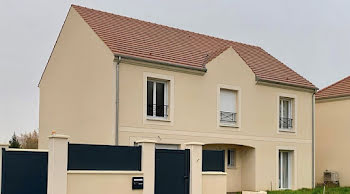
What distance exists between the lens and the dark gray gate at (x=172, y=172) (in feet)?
56.6

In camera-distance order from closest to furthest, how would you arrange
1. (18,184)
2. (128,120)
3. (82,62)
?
(18,184)
(128,120)
(82,62)

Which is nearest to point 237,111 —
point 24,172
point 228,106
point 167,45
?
point 228,106

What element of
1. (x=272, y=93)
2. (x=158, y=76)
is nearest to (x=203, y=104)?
(x=158, y=76)

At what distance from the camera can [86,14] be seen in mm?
23734

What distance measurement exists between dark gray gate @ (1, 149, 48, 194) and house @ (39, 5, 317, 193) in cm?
540

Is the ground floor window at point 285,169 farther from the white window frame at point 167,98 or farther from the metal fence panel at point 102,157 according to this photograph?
the metal fence panel at point 102,157

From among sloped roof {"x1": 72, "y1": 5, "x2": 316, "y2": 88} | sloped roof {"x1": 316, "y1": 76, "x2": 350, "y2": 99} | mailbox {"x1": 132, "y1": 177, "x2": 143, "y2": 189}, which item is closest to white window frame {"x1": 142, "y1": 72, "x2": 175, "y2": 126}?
sloped roof {"x1": 72, "y1": 5, "x2": 316, "y2": 88}

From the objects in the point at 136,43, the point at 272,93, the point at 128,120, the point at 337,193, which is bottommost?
the point at 337,193

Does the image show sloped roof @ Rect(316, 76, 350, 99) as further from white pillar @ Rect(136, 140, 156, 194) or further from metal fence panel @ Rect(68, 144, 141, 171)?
metal fence panel @ Rect(68, 144, 141, 171)

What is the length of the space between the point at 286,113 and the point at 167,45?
7.59 meters

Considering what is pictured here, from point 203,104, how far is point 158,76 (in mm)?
2717

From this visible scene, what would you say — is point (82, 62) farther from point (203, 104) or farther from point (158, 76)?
point (203, 104)

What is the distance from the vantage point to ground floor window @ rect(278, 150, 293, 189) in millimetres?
27344

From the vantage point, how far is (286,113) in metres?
27.9
